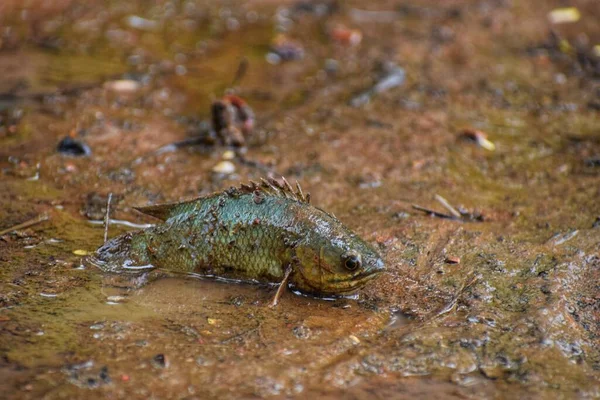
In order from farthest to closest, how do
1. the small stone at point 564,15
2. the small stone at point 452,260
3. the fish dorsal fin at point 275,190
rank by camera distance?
1. the small stone at point 564,15
2. the small stone at point 452,260
3. the fish dorsal fin at point 275,190

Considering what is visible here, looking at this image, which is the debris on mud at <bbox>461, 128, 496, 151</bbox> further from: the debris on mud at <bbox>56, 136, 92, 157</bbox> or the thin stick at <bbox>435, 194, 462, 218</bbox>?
the debris on mud at <bbox>56, 136, 92, 157</bbox>

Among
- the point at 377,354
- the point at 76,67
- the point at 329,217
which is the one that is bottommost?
the point at 76,67

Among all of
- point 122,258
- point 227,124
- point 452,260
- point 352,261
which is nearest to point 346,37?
point 227,124

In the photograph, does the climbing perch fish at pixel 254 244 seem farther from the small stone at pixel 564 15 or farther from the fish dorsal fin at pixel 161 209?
the small stone at pixel 564 15

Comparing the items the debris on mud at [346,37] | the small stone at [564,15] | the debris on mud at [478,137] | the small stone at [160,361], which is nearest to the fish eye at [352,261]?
the small stone at [160,361]

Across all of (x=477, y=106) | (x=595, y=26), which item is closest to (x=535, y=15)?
(x=595, y=26)

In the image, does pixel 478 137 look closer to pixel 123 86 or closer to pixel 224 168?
pixel 224 168

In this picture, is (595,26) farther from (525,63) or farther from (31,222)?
(31,222)

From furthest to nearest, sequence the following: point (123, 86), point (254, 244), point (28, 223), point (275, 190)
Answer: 1. point (123, 86)
2. point (28, 223)
3. point (275, 190)
4. point (254, 244)
